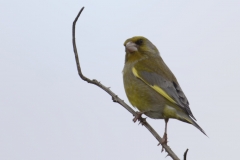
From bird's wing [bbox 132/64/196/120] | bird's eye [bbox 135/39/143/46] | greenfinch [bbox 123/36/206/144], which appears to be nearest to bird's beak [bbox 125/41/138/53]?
greenfinch [bbox 123/36/206/144]

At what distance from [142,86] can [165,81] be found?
14.7 inches

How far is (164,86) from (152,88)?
196 millimetres

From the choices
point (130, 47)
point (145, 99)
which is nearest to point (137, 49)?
point (130, 47)

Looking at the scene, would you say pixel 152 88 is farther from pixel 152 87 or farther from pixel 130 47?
pixel 130 47

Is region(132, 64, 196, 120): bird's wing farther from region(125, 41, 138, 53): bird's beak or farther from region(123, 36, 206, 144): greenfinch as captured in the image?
region(125, 41, 138, 53): bird's beak

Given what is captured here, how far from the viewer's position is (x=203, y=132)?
5.00 m

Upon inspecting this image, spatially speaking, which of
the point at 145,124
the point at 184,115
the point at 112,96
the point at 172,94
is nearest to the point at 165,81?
the point at 172,94

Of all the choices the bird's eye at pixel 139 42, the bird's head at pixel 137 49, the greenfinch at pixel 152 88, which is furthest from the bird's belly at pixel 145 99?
the bird's eye at pixel 139 42

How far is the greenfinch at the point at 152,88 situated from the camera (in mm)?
5934

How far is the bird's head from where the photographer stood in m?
6.90

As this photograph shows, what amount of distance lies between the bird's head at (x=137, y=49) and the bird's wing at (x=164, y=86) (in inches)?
15.3

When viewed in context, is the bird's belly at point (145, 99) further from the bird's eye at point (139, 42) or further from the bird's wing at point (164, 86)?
the bird's eye at point (139, 42)

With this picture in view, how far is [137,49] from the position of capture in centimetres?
698

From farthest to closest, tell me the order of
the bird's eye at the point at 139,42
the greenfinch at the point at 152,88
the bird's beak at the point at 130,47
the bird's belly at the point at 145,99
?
the bird's eye at the point at 139,42 < the bird's beak at the point at 130,47 < the bird's belly at the point at 145,99 < the greenfinch at the point at 152,88
